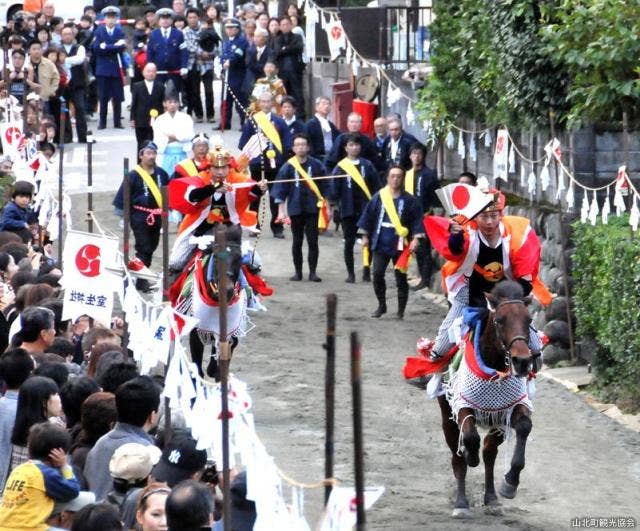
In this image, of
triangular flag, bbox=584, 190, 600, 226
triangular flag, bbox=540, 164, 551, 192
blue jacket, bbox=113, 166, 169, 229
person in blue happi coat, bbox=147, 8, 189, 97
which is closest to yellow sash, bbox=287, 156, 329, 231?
blue jacket, bbox=113, 166, 169, 229

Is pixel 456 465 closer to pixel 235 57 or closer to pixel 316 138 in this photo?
pixel 316 138

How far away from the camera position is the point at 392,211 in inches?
759

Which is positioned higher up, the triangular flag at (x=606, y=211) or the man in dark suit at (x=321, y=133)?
the man in dark suit at (x=321, y=133)

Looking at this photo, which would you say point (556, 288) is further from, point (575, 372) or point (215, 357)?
point (215, 357)

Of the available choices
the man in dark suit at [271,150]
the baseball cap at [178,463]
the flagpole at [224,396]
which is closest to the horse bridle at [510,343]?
the flagpole at [224,396]

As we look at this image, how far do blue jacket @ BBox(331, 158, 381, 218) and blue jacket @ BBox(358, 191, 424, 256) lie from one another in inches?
63.4

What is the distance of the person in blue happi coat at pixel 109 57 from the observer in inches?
1150

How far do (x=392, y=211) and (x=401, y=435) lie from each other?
544 cm

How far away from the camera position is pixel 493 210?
1187cm

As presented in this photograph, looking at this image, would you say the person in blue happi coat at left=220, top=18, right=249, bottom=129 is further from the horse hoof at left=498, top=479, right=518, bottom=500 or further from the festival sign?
the horse hoof at left=498, top=479, right=518, bottom=500

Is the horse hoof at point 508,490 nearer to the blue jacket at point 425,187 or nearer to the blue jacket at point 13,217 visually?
the blue jacket at point 13,217

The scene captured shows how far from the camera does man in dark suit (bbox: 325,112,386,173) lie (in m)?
21.9

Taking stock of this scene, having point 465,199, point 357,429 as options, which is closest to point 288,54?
point 465,199

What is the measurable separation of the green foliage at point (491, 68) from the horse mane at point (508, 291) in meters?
6.87
